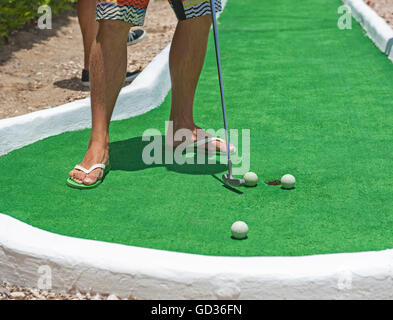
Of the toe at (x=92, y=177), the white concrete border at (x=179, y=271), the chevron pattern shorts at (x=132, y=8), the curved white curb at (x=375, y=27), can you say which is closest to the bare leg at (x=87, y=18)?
the chevron pattern shorts at (x=132, y=8)

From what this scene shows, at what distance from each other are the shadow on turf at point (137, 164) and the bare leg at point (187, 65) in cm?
24

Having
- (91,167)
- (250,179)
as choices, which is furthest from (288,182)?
(91,167)

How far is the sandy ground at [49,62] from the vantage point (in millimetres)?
6148

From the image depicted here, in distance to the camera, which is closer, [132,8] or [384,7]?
[132,8]

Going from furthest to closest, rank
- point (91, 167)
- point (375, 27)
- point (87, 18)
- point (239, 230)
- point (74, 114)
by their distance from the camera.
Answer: point (375, 27)
point (87, 18)
point (74, 114)
point (91, 167)
point (239, 230)

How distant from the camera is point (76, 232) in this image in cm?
313

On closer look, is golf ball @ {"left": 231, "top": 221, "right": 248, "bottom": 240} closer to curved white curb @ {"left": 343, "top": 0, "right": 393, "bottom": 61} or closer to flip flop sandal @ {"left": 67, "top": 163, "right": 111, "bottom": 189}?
flip flop sandal @ {"left": 67, "top": 163, "right": 111, "bottom": 189}

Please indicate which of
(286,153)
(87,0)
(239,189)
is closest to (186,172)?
(239,189)

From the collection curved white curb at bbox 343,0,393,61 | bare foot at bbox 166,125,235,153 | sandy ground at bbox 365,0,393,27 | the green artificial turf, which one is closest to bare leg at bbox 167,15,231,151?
bare foot at bbox 166,125,235,153

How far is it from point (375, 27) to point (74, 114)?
393 cm

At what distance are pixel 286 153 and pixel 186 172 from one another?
2.25 feet

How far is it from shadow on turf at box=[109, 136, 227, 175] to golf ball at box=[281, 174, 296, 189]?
1.57 ft

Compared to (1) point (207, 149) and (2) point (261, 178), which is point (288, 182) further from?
(1) point (207, 149)

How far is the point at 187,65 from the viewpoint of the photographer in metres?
4.16
